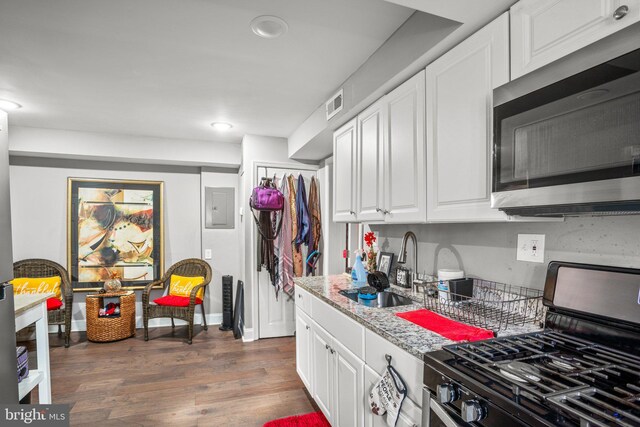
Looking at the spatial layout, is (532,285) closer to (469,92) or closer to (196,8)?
(469,92)

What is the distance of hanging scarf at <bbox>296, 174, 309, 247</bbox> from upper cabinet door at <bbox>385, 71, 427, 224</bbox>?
187 centimetres

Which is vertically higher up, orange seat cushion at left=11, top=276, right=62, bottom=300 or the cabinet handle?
the cabinet handle

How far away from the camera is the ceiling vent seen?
263cm

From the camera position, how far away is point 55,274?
4.06m

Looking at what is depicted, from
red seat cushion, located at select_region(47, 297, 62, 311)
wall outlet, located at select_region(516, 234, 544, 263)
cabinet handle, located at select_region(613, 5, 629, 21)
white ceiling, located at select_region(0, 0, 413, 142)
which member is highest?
white ceiling, located at select_region(0, 0, 413, 142)

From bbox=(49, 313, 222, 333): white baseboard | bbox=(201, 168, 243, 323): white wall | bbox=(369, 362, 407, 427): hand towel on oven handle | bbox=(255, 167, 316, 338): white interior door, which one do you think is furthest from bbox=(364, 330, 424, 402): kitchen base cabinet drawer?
bbox=(49, 313, 222, 333): white baseboard

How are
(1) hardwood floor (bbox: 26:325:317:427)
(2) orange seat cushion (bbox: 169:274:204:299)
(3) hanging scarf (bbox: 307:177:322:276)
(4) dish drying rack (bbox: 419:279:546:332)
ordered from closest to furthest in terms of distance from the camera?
(4) dish drying rack (bbox: 419:279:546:332) < (1) hardwood floor (bbox: 26:325:317:427) < (3) hanging scarf (bbox: 307:177:322:276) < (2) orange seat cushion (bbox: 169:274:204:299)

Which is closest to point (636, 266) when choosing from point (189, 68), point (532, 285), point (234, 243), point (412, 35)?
point (532, 285)

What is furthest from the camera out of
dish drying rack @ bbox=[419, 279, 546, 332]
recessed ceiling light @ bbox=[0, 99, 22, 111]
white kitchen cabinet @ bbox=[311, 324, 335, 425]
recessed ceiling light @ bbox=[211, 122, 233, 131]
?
recessed ceiling light @ bbox=[211, 122, 233, 131]

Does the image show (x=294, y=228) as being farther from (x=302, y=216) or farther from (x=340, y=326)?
(x=340, y=326)

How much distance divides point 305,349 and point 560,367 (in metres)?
1.90

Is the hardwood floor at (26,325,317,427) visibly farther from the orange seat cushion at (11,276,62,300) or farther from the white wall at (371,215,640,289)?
the white wall at (371,215,640,289)

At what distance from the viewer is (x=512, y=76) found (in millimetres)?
1292

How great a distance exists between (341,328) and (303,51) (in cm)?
174
